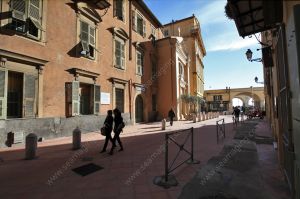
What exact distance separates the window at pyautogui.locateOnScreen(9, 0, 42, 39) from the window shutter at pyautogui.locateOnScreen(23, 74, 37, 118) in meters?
1.94

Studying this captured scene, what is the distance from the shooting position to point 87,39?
42.2 ft

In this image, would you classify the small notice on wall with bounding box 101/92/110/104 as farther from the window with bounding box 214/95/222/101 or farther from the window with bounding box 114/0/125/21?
the window with bounding box 214/95/222/101

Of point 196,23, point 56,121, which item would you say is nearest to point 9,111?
point 56,121

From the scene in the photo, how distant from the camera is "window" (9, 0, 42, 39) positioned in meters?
8.76

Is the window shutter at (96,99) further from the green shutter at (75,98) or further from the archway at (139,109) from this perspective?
the archway at (139,109)

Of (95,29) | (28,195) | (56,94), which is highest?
(95,29)

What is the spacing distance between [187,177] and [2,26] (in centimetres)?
A: 877

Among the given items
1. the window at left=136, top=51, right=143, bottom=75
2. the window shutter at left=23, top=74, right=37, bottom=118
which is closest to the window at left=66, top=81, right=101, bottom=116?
the window shutter at left=23, top=74, right=37, bottom=118

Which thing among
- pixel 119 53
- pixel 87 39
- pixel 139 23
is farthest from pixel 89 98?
pixel 139 23

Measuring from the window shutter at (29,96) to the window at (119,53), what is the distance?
6.95 meters

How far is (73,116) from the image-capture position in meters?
11.5

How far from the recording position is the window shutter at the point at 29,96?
9258 mm

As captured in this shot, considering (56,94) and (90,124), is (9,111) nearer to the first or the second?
(56,94)

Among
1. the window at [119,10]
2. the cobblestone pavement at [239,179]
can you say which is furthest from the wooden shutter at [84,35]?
the cobblestone pavement at [239,179]
